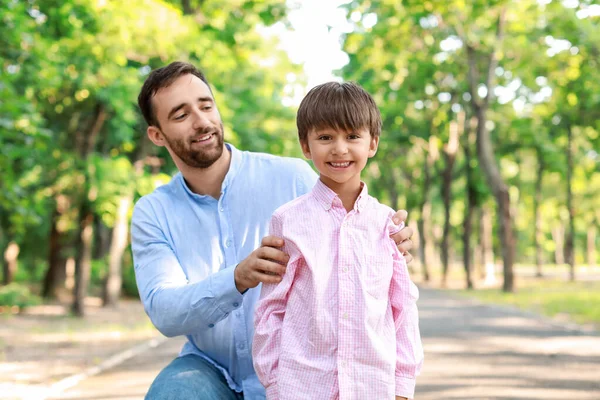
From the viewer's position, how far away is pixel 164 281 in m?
3.37

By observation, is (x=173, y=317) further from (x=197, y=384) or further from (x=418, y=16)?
(x=418, y=16)

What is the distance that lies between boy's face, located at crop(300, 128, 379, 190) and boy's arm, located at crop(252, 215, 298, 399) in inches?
12.5

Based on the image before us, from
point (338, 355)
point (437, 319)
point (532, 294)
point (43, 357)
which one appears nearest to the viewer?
point (338, 355)

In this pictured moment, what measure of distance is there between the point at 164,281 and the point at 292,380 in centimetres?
74

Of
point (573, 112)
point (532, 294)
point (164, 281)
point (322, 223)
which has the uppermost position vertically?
point (573, 112)

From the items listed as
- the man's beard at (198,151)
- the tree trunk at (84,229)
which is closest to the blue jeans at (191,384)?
the man's beard at (198,151)

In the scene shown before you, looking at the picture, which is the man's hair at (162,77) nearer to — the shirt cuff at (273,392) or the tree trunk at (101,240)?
the shirt cuff at (273,392)

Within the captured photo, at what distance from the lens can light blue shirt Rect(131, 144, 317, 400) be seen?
354cm

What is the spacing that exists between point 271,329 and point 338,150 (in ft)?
2.15

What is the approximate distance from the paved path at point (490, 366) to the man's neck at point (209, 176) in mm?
5608

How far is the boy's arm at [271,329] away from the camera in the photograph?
117 inches

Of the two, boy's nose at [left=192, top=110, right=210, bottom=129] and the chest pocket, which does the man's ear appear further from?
the chest pocket

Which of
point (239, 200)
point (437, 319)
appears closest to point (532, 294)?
point (437, 319)

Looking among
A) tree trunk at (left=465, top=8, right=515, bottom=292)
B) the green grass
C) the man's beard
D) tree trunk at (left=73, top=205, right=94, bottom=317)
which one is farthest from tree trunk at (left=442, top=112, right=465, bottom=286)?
the man's beard
